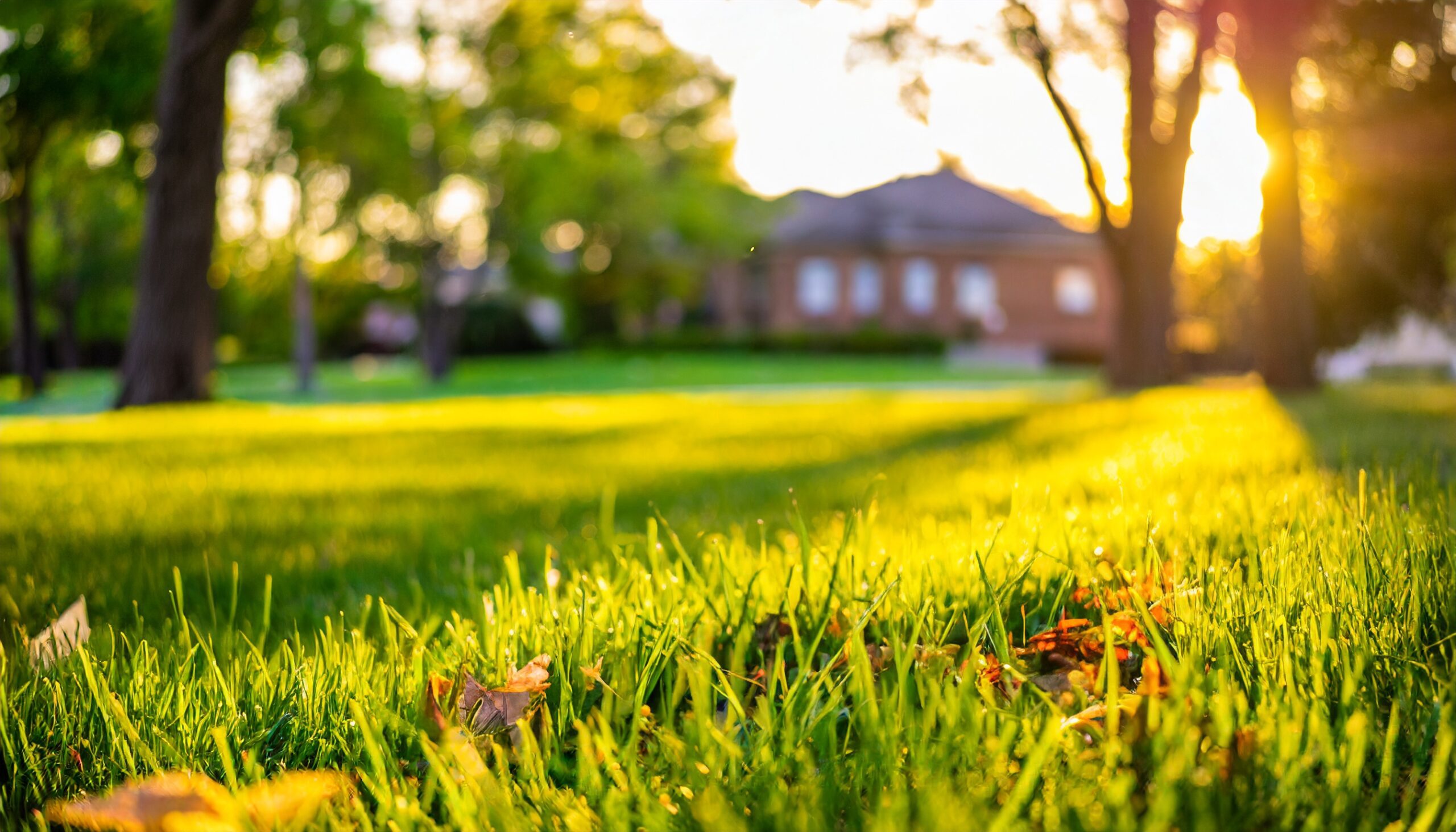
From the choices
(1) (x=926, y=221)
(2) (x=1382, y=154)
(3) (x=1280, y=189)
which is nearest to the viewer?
(3) (x=1280, y=189)

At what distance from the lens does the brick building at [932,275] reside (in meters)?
43.2

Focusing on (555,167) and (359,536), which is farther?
(555,167)

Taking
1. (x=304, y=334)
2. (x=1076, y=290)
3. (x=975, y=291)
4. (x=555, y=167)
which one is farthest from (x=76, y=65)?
(x=1076, y=290)

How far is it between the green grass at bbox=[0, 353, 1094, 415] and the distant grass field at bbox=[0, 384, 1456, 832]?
14.7 metres

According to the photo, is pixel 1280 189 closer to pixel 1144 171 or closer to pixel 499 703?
pixel 1144 171

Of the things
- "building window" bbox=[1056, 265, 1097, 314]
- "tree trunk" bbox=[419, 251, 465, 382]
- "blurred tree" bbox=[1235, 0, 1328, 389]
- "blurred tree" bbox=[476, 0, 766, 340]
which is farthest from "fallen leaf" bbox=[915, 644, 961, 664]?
"building window" bbox=[1056, 265, 1097, 314]

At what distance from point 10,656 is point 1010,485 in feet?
10.5

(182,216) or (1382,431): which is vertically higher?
(182,216)

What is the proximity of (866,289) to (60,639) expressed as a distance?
1672 inches

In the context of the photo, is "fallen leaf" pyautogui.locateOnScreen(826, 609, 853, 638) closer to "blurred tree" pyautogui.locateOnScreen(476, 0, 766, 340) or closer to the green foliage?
"blurred tree" pyautogui.locateOnScreen(476, 0, 766, 340)

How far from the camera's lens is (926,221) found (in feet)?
144

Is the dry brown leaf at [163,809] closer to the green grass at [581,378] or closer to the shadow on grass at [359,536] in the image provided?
the shadow on grass at [359,536]

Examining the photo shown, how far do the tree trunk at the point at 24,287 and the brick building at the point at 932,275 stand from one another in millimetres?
24776

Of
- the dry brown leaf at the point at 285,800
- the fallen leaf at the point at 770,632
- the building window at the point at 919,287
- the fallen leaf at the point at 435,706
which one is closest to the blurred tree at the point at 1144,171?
the fallen leaf at the point at 770,632
